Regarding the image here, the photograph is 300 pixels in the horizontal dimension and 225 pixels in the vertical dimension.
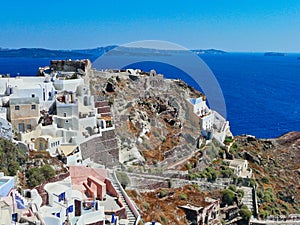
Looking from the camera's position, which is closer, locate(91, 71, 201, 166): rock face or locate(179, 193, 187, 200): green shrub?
locate(179, 193, 187, 200): green shrub

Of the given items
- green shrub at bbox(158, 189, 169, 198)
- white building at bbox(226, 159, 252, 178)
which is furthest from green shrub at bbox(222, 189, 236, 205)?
white building at bbox(226, 159, 252, 178)

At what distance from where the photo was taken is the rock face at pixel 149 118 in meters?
21.9

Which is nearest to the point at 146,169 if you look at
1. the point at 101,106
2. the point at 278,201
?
the point at 101,106

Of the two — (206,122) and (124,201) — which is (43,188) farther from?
(206,122)

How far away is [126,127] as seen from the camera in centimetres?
2280

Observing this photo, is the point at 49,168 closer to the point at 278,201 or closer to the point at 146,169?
the point at 146,169

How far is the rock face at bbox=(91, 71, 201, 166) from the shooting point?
71.8 ft

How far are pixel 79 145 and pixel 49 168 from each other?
9.52ft

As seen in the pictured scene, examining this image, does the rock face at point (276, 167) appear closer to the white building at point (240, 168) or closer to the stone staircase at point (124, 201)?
the white building at point (240, 168)

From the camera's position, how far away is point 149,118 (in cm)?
2567

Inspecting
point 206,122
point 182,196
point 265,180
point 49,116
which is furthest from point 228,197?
point 49,116

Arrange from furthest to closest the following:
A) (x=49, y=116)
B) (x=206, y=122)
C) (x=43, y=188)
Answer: (x=206, y=122) < (x=49, y=116) < (x=43, y=188)

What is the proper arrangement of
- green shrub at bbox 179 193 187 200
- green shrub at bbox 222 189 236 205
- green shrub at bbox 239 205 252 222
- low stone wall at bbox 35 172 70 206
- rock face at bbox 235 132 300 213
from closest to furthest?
low stone wall at bbox 35 172 70 206, green shrub at bbox 179 193 187 200, green shrub at bbox 239 205 252 222, green shrub at bbox 222 189 236 205, rock face at bbox 235 132 300 213

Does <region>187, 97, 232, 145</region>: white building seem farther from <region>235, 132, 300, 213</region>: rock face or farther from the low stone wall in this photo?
the low stone wall
